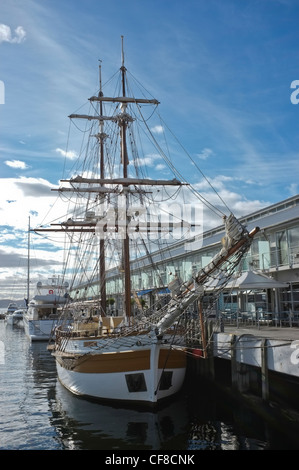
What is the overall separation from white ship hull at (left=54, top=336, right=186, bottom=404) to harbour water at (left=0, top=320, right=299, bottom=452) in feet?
1.67

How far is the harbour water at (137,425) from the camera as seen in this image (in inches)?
504

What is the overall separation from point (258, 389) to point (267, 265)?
1141cm

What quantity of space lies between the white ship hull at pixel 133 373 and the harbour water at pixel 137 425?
20.1 inches

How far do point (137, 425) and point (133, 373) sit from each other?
239cm

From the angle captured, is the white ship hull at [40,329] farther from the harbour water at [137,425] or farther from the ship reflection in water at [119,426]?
the ship reflection in water at [119,426]

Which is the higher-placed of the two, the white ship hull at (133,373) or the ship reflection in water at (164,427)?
the white ship hull at (133,373)

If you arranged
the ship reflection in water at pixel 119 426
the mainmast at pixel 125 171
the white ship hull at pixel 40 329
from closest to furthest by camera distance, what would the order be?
the ship reflection in water at pixel 119 426
the mainmast at pixel 125 171
the white ship hull at pixel 40 329

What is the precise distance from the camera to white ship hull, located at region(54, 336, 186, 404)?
652 inches

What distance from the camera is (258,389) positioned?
1588 cm

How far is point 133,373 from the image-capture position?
16.8 m

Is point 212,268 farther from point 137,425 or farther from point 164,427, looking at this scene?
point 137,425

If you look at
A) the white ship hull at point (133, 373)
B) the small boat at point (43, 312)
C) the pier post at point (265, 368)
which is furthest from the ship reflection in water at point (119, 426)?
the small boat at point (43, 312)
